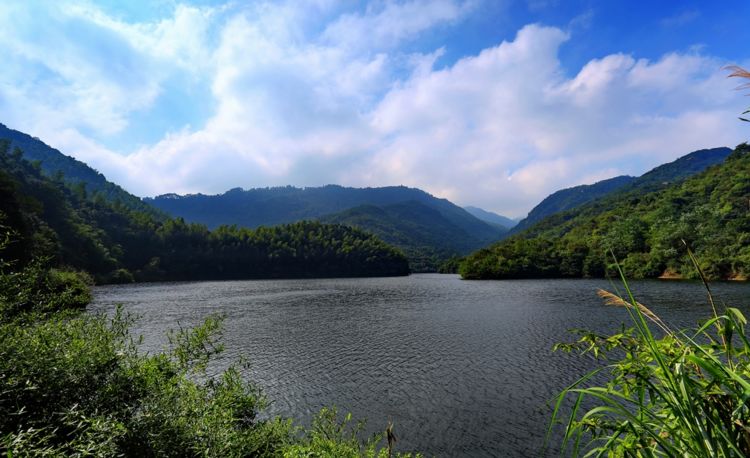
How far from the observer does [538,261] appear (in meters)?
136

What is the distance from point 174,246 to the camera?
156500 mm

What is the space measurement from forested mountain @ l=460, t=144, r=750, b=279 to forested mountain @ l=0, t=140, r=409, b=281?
67328 millimetres

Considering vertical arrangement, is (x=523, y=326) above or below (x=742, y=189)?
below

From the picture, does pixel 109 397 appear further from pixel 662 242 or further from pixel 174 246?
pixel 174 246

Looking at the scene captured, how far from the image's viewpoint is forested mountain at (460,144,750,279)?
96.2 meters

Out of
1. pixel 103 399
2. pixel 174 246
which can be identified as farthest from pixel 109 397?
pixel 174 246

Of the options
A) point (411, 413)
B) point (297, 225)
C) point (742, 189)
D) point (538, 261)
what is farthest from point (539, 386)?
point (297, 225)

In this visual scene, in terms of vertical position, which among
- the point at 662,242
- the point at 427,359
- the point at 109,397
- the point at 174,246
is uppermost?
the point at 174,246

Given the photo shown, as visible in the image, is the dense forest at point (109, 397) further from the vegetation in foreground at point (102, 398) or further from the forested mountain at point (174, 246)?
the forested mountain at point (174, 246)

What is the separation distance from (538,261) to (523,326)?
10326cm

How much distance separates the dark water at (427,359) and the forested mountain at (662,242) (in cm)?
4538

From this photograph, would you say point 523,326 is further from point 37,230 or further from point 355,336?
point 37,230

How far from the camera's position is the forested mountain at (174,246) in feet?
388

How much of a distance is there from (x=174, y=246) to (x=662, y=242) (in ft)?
590
